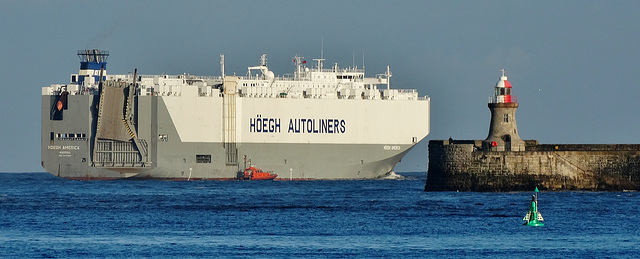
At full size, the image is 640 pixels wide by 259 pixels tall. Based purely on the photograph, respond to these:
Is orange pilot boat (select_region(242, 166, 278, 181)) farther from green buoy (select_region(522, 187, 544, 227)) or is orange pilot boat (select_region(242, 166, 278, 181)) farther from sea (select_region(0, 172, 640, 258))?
green buoy (select_region(522, 187, 544, 227))

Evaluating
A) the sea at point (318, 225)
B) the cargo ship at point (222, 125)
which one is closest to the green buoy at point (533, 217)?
the sea at point (318, 225)

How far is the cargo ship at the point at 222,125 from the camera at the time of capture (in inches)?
3413

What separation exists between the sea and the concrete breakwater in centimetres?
59

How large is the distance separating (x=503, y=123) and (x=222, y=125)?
31.5 metres

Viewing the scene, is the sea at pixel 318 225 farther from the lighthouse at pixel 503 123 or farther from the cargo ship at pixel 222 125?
the cargo ship at pixel 222 125

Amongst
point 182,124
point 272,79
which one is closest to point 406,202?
point 182,124

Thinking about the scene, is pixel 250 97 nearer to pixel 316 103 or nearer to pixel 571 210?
pixel 316 103

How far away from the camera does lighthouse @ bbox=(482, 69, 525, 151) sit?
201ft

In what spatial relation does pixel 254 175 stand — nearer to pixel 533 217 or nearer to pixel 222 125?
pixel 222 125

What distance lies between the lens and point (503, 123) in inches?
2427

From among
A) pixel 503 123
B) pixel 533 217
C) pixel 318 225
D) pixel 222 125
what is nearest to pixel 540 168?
pixel 503 123

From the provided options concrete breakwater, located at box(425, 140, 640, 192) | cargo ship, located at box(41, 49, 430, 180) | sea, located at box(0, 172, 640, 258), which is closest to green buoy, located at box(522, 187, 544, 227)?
sea, located at box(0, 172, 640, 258)

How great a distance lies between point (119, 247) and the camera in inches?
1631

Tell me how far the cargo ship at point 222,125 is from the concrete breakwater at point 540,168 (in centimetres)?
2961
